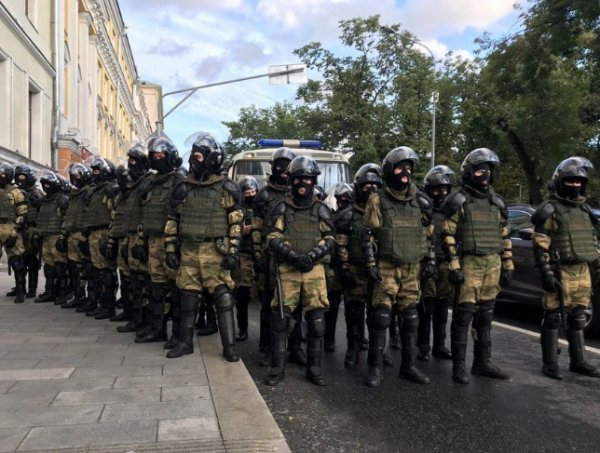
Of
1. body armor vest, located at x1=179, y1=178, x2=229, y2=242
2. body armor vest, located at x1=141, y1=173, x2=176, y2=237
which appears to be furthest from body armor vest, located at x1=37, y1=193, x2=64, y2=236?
body armor vest, located at x1=179, y1=178, x2=229, y2=242

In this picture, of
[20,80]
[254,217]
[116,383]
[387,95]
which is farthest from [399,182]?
[387,95]

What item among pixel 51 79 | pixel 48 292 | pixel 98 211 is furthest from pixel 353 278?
pixel 51 79

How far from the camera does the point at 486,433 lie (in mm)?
3717

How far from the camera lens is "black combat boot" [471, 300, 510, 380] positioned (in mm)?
5004

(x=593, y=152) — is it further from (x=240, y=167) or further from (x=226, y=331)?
(x=226, y=331)

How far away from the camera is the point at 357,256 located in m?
5.44

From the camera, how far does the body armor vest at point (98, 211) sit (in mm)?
7355

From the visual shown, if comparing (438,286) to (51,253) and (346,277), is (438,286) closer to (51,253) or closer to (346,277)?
(346,277)

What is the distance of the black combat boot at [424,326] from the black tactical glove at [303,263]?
1.64 meters

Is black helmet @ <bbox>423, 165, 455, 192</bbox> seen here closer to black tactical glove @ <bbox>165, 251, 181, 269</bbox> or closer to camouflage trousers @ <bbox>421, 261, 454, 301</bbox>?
camouflage trousers @ <bbox>421, 261, 454, 301</bbox>

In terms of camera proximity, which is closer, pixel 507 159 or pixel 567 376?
pixel 567 376

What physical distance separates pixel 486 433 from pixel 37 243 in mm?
7391

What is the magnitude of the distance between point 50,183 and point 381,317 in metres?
5.88

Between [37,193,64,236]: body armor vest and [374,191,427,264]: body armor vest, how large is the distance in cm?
536
